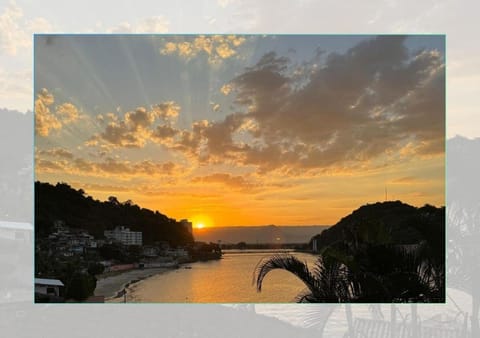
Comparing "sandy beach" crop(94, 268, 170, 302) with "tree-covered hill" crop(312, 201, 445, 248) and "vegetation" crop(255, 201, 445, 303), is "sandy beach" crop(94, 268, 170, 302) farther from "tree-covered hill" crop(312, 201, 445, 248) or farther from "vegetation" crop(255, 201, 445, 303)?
"tree-covered hill" crop(312, 201, 445, 248)

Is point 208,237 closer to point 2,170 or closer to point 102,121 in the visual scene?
point 102,121

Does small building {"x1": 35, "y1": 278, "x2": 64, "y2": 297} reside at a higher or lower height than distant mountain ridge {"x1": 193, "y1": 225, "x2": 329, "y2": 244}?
lower

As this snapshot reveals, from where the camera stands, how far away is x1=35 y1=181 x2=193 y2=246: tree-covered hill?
22.9ft

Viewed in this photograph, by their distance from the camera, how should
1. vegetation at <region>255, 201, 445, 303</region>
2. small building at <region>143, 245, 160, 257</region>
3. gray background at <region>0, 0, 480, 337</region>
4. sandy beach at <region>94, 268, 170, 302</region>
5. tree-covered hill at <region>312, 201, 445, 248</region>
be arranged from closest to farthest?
vegetation at <region>255, 201, 445, 303</region>, gray background at <region>0, 0, 480, 337</region>, tree-covered hill at <region>312, 201, 445, 248</region>, sandy beach at <region>94, 268, 170, 302</region>, small building at <region>143, 245, 160, 257</region>

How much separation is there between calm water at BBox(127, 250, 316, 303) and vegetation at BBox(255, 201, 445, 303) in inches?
4.8

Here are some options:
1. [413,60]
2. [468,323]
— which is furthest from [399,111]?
[468,323]

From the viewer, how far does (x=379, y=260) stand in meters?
6.32

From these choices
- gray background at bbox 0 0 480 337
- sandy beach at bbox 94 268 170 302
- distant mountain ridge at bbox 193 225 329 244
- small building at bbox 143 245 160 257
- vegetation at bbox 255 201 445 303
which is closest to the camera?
vegetation at bbox 255 201 445 303

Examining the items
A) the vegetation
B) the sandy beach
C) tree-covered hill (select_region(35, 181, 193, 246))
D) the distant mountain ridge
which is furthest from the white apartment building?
the vegetation

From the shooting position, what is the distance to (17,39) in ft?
22.1

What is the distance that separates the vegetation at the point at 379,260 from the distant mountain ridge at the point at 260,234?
132mm

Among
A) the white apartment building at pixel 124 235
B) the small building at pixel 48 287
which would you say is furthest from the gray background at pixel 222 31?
the white apartment building at pixel 124 235

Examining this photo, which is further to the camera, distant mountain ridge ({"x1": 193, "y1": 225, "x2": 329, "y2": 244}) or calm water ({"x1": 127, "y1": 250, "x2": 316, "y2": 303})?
distant mountain ridge ({"x1": 193, "y1": 225, "x2": 329, "y2": 244})

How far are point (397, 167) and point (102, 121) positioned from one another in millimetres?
2966
